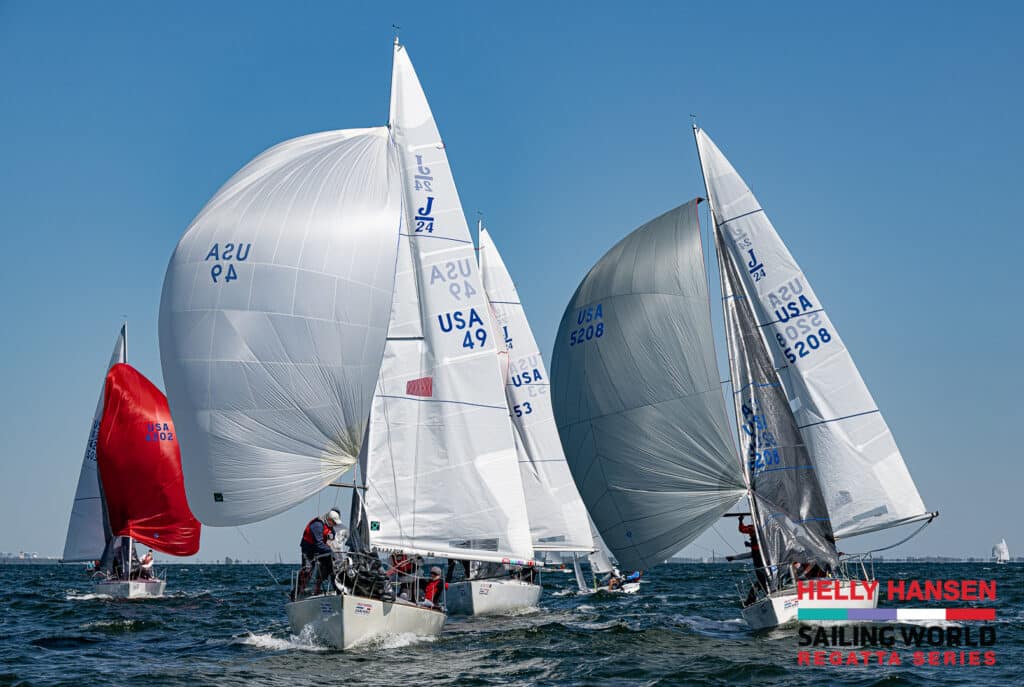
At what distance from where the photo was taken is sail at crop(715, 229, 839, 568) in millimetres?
21172

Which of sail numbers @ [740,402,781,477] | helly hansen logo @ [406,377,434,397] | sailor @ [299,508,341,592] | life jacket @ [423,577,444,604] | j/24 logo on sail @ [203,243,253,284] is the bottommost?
life jacket @ [423,577,444,604]

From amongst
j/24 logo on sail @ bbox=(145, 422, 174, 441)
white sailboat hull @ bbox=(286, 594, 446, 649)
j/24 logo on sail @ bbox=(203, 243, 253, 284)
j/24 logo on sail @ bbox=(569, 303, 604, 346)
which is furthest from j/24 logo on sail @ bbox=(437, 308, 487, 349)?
j/24 logo on sail @ bbox=(145, 422, 174, 441)

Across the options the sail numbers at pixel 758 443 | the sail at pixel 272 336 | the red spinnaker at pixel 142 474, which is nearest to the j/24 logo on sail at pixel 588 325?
the sail numbers at pixel 758 443

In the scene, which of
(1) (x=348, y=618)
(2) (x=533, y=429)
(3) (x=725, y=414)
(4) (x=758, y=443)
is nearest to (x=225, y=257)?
(1) (x=348, y=618)

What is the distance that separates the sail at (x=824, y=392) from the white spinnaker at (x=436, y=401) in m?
5.84

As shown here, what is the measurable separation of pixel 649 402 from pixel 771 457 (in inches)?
107

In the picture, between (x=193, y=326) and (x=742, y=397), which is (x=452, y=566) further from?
(x=193, y=326)

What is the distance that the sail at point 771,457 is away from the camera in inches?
834

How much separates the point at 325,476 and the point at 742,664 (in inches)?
296

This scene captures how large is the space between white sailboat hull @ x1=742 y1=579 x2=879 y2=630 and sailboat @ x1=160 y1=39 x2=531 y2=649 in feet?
15.3

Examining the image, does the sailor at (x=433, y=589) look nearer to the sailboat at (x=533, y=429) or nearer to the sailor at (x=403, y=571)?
the sailor at (x=403, y=571)

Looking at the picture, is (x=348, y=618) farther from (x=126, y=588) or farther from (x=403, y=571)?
(x=126, y=588)

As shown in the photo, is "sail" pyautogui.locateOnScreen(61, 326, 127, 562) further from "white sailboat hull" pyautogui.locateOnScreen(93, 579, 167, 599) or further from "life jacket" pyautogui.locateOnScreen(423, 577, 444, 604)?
"life jacket" pyautogui.locateOnScreen(423, 577, 444, 604)

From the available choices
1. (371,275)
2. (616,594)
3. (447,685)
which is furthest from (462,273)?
(616,594)
